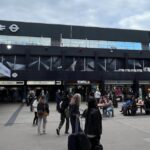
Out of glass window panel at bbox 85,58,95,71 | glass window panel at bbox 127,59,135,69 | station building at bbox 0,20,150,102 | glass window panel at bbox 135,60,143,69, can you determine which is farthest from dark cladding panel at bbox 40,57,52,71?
glass window panel at bbox 135,60,143,69

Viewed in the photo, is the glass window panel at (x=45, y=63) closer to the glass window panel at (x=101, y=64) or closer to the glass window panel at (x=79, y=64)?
the glass window panel at (x=79, y=64)

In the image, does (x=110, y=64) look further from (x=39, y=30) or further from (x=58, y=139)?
(x=58, y=139)

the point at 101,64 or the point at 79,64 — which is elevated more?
the point at 101,64

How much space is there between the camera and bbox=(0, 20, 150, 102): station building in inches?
1592

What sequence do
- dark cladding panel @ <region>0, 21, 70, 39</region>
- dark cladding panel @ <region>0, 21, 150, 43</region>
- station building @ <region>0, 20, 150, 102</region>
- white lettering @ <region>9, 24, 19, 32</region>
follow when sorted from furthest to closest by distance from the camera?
dark cladding panel @ <region>0, 21, 150, 43</region> → dark cladding panel @ <region>0, 21, 70, 39</region> → white lettering @ <region>9, 24, 19, 32</region> → station building @ <region>0, 20, 150, 102</region>

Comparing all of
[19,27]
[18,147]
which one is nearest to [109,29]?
[19,27]

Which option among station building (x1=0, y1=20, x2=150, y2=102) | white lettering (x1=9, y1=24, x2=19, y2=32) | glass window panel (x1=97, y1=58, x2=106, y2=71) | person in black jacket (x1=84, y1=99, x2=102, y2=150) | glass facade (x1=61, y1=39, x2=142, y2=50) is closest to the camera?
person in black jacket (x1=84, y1=99, x2=102, y2=150)

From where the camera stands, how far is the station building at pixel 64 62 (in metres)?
40.4

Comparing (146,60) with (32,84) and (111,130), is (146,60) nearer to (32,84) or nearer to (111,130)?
(32,84)

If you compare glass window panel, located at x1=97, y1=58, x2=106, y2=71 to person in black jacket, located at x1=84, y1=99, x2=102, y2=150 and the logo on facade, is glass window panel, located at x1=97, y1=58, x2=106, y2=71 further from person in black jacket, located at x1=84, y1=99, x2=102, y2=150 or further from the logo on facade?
person in black jacket, located at x1=84, y1=99, x2=102, y2=150

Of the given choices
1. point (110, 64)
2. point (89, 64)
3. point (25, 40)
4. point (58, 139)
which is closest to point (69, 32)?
point (25, 40)

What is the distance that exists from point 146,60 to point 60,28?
623 inches

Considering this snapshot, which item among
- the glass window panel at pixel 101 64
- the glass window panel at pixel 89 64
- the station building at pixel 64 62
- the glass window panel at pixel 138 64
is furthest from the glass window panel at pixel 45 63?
the glass window panel at pixel 138 64

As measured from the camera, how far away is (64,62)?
146 ft
